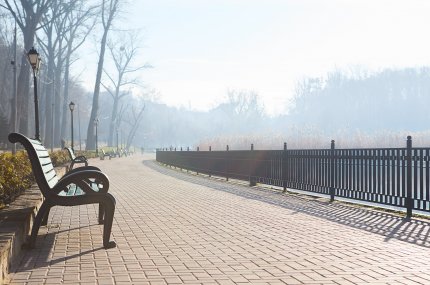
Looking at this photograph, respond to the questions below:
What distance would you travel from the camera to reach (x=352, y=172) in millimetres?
10664

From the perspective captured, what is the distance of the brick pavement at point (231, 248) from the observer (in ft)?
15.2

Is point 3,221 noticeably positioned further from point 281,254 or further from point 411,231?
point 411,231

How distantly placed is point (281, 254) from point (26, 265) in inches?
101

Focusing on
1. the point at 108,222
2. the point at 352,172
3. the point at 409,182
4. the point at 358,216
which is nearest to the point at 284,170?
the point at 352,172

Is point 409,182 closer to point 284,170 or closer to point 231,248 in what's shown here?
point 231,248

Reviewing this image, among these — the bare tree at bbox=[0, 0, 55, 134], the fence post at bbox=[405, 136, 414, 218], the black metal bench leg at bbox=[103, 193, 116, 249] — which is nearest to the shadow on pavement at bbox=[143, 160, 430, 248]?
the fence post at bbox=[405, 136, 414, 218]

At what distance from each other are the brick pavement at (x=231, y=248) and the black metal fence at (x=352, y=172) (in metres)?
0.50

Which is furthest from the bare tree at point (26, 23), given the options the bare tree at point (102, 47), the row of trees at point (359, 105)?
the row of trees at point (359, 105)

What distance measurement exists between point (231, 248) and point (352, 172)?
213 inches

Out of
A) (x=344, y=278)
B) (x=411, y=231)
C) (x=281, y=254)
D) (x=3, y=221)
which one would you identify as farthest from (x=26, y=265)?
(x=411, y=231)

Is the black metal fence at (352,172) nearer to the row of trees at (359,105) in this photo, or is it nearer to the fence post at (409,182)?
the fence post at (409,182)

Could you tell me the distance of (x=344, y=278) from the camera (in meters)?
4.56

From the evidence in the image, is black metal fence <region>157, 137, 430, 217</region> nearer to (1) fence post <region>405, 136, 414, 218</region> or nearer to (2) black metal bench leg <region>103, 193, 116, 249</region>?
(1) fence post <region>405, 136, 414, 218</region>

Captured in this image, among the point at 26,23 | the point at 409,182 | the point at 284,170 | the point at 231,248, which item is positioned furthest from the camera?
the point at 26,23
